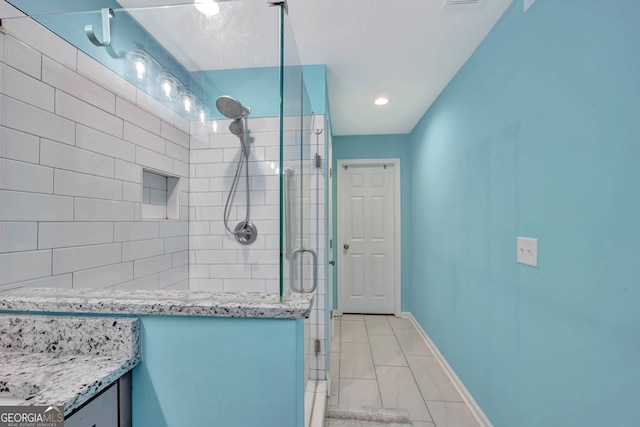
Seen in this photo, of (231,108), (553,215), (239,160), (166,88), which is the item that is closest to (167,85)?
(166,88)

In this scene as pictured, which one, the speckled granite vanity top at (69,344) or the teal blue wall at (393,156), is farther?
the teal blue wall at (393,156)

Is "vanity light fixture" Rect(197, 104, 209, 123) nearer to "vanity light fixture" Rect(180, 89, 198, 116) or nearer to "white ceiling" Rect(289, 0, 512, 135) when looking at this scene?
"vanity light fixture" Rect(180, 89, 198, 116)

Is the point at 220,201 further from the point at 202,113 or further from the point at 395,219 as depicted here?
the point at 395,219

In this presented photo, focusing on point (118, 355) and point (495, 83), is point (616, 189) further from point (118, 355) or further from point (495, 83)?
point (118, 355)

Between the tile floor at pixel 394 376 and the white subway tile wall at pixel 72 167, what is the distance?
63.7 inches

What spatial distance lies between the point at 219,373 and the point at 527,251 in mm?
1456

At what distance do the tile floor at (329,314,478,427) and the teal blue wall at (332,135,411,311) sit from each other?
75 centimetres

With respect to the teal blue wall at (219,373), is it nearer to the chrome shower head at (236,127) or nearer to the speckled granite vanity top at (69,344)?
the speckled granite vanity top at (69,344)

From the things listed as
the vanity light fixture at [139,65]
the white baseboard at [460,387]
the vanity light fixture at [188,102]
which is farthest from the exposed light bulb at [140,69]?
the white baseboard at [460,387]

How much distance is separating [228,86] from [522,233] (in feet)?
6.44

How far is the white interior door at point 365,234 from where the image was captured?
11.4 feet

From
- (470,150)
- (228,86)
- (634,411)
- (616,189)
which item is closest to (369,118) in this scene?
(470,150)

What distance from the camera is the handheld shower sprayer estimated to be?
169 centimetres

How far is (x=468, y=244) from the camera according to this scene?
1.84 metres
